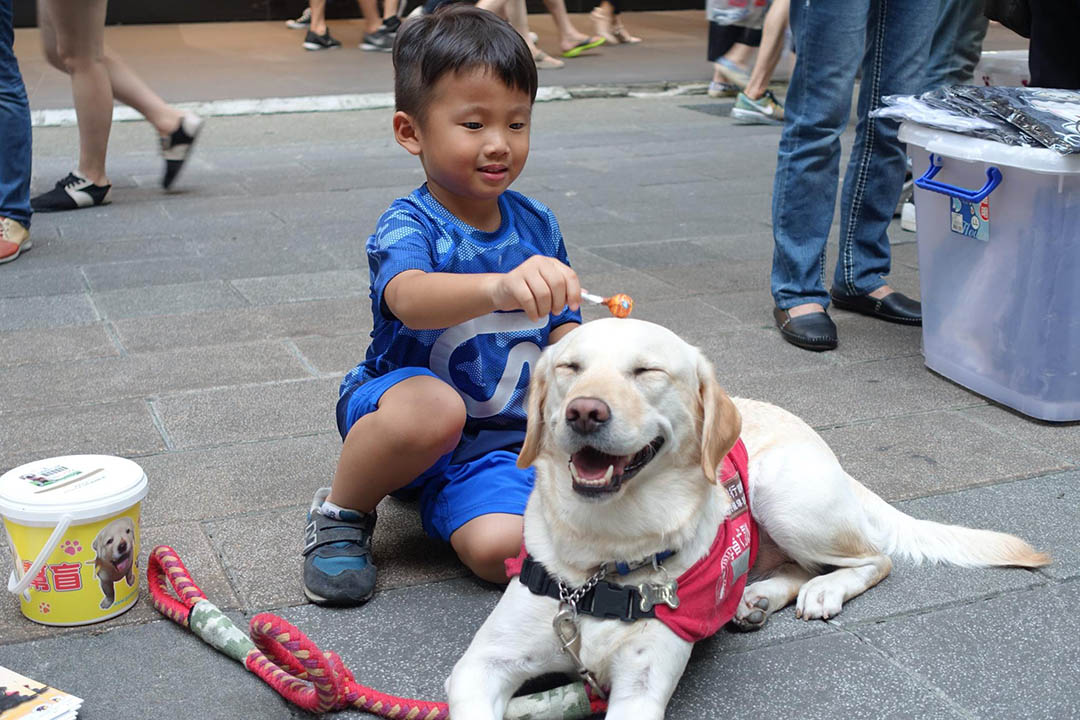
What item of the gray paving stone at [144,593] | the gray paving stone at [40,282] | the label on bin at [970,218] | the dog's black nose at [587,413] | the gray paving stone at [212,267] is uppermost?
the dog's black nose at [587,413]

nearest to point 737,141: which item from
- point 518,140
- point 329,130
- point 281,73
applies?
point 329,130

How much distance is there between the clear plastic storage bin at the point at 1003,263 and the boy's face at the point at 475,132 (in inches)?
61.4

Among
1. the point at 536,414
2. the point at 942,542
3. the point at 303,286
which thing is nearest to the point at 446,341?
the point at 536,414

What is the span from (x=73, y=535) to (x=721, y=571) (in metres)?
1.26

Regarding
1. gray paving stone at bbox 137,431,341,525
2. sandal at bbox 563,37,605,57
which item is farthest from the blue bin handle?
sandal at bbox 563,37,605,57

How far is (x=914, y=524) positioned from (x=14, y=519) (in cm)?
192

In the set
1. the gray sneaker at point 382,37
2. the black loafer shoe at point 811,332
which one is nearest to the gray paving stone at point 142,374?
the black loafer shoe at point 811,332

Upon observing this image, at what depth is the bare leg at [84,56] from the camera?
17.9 ft

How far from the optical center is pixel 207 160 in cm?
723

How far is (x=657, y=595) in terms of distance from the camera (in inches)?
82.4

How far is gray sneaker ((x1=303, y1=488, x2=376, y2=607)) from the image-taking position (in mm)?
2451

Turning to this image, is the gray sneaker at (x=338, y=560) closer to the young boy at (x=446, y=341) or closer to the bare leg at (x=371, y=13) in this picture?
the young boy at (x=446, y=341)

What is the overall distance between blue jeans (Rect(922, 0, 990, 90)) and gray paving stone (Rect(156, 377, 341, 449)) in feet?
11.7

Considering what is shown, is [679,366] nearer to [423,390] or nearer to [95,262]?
[423,390]
